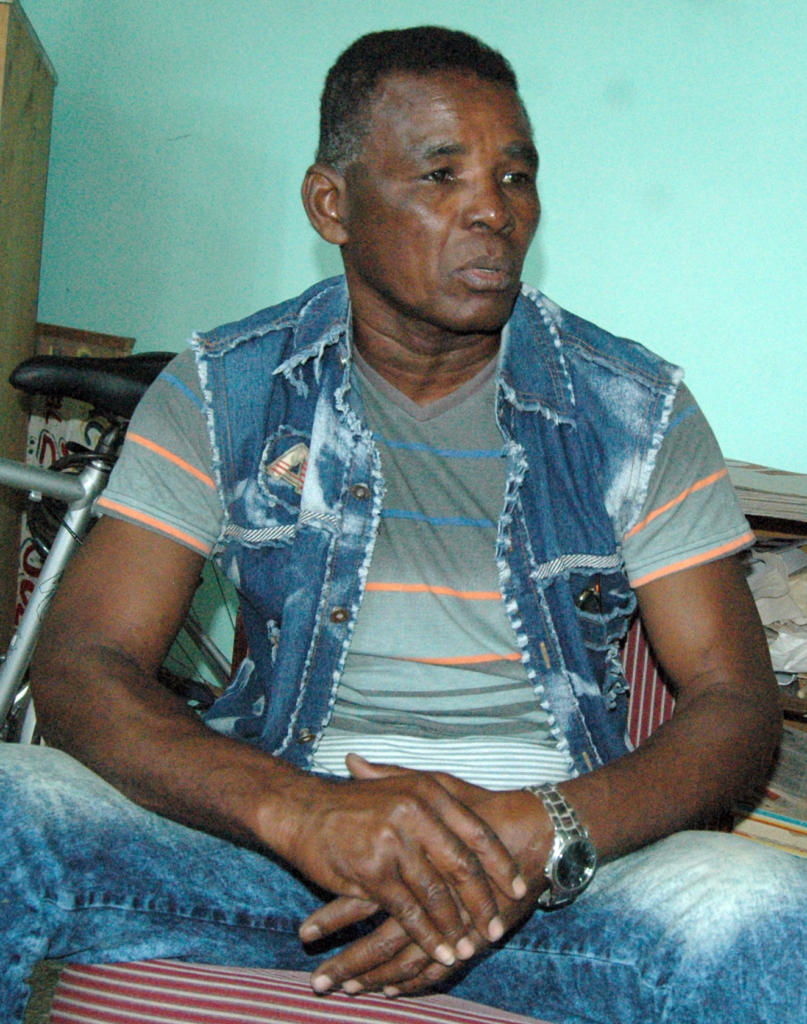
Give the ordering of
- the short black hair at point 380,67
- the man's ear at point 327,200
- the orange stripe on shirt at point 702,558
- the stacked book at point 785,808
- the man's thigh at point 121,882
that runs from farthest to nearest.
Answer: the stacked book at point 785,808 < the man's ear at point 327,200 < the short black hair at point 380,67 < the orange stripe on shirt at point 702,558 < the man's thigh at point 121,882

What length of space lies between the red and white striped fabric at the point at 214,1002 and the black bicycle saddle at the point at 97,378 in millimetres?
1143

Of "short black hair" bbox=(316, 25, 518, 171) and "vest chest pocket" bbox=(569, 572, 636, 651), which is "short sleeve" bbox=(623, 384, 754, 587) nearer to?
"vest chest pocket" bbox=(569, 572, 636, 651)

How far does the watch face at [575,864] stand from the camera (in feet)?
3.72

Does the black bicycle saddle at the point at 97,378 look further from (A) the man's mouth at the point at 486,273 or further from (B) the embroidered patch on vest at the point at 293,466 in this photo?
(A) the man's mouth at the point at 486,273

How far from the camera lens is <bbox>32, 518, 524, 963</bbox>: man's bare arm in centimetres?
108

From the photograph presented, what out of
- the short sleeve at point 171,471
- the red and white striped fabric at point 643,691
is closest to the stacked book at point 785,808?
the red and white striped fabric at point 643,691

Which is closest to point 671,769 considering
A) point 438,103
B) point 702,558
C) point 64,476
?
point 702,558

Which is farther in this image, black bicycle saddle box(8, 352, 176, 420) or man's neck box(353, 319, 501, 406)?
black bicycle saddle box(8, 352, 176, 420)

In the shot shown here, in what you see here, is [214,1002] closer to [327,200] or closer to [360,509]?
[360,509]

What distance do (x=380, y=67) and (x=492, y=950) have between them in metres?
1.13

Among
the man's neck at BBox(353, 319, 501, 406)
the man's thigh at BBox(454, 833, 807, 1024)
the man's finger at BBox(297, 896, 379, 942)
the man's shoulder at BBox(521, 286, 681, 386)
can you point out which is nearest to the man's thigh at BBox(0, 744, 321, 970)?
the man's finger at BBox(297, 896, 379, 942)

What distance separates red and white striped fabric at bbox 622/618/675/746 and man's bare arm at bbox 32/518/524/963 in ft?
2.90

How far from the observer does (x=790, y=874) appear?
1.09m

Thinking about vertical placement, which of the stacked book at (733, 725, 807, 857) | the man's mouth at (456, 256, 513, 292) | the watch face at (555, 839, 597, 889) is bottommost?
the stacked book at (733, 725, 807, 857)
